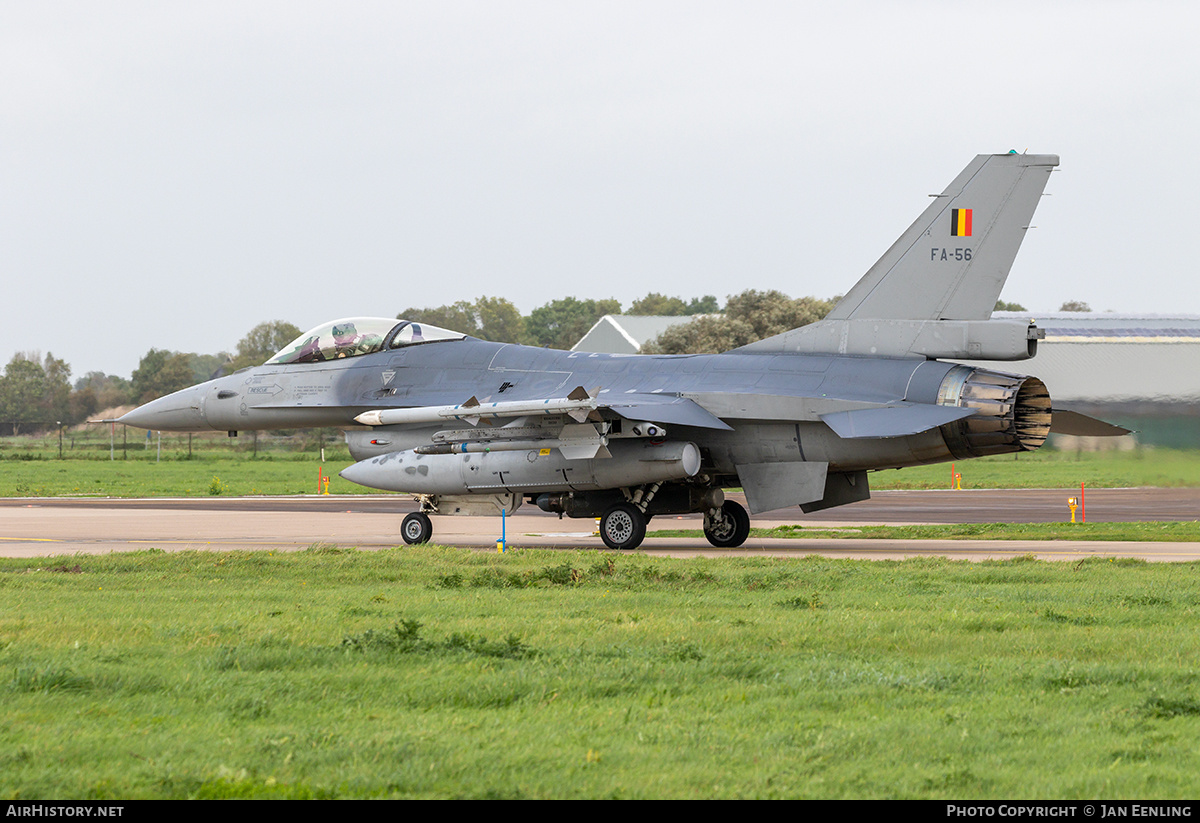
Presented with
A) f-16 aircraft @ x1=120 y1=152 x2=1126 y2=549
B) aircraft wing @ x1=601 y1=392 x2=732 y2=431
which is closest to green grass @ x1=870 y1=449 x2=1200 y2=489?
f-16 aircraft @ x1=120 y1=152 x2=1126 y2=549

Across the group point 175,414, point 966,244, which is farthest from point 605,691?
point 175,414

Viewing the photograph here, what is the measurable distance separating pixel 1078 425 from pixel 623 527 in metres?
7.44

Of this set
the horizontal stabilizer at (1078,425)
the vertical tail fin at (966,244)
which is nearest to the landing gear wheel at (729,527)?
the vertical tail fin at (966,244)

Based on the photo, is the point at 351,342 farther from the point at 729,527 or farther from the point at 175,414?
the point at 729,527

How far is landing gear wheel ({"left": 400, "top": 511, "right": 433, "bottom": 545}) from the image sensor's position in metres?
20.8

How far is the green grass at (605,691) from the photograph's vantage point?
547cm

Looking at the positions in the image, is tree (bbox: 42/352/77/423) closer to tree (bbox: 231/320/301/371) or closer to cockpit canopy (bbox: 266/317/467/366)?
tree (bbox: 231/320/301/371)

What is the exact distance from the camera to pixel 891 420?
57.4 ft

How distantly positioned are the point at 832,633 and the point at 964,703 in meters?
2.58

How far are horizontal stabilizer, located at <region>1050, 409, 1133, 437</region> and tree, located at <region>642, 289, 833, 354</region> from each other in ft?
127

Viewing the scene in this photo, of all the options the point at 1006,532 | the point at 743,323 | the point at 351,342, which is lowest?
the point at 1006,532

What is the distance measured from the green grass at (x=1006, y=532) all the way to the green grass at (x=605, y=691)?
28.8 ft

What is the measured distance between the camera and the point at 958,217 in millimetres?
18359
